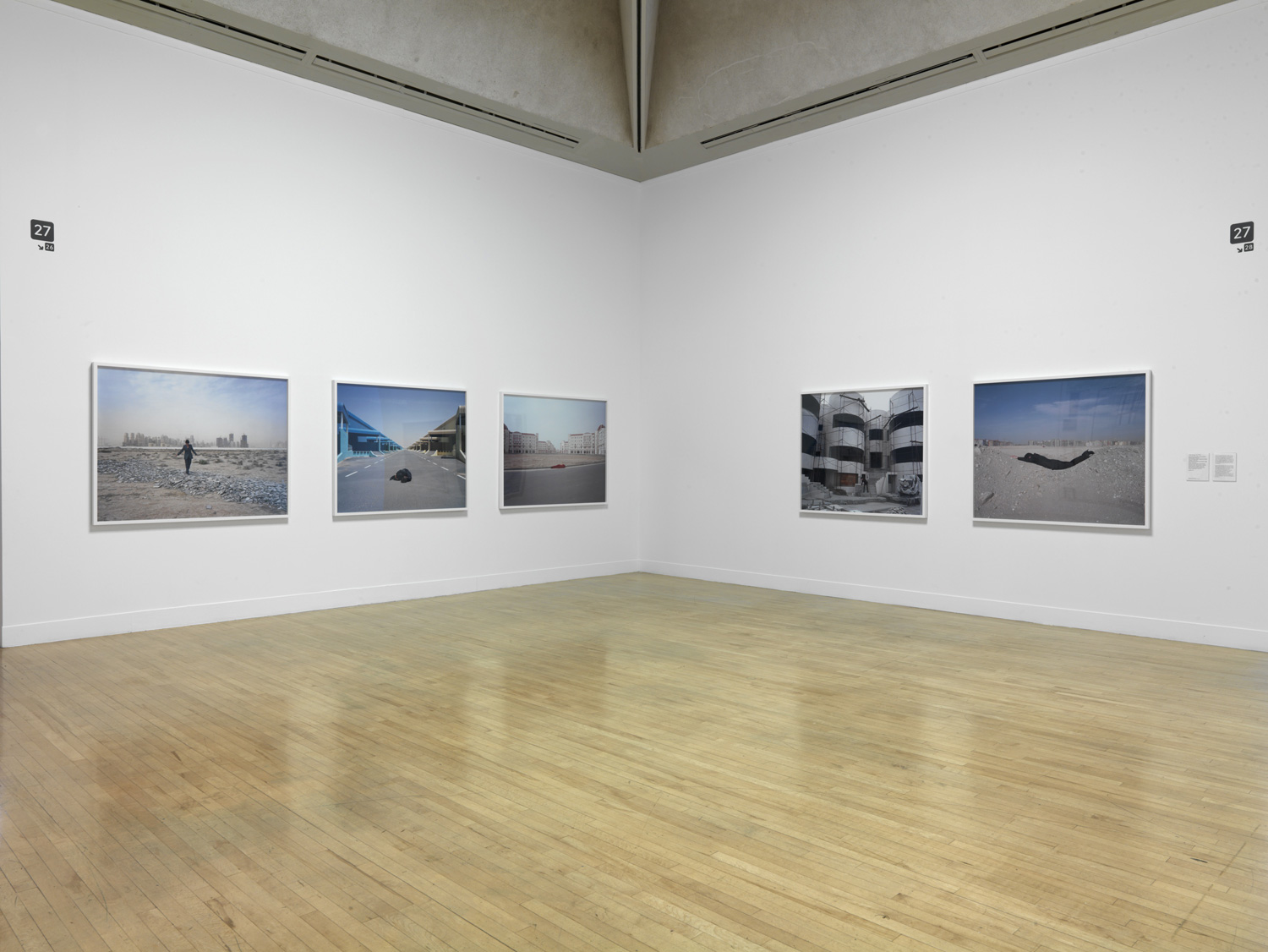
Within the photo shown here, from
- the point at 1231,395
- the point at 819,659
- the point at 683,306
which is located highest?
the point at 683,306

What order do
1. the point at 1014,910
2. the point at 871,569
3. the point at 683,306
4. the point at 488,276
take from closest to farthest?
the point at 1014,910 → the point at 871,569 → the point at 488,276 → the point at 683,306

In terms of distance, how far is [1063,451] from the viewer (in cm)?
1082

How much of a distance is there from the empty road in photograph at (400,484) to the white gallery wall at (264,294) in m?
0.25

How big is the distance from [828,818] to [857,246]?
10.1 meters

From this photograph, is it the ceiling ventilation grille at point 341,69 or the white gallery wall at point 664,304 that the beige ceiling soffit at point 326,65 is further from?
the white gallery wall at point 664,304

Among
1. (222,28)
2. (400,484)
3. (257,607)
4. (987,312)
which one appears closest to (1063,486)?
(987,312)

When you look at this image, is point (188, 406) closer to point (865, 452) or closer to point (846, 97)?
point (865, 452)

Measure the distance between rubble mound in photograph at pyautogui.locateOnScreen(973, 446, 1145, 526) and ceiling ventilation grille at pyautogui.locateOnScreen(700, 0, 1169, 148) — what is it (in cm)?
503

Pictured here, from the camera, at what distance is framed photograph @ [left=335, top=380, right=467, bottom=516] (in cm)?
1216

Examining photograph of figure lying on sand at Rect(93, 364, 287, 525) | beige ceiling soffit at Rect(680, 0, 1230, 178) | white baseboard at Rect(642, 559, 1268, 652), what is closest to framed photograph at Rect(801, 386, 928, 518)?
white baseboard at Rect(642, 559, 1268, 652)

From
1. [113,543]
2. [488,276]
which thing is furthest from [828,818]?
[488,276]

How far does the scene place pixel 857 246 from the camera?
13.1 metres

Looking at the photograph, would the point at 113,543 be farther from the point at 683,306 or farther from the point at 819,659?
the point at 683,306

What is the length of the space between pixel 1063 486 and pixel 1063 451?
0.45 metres
